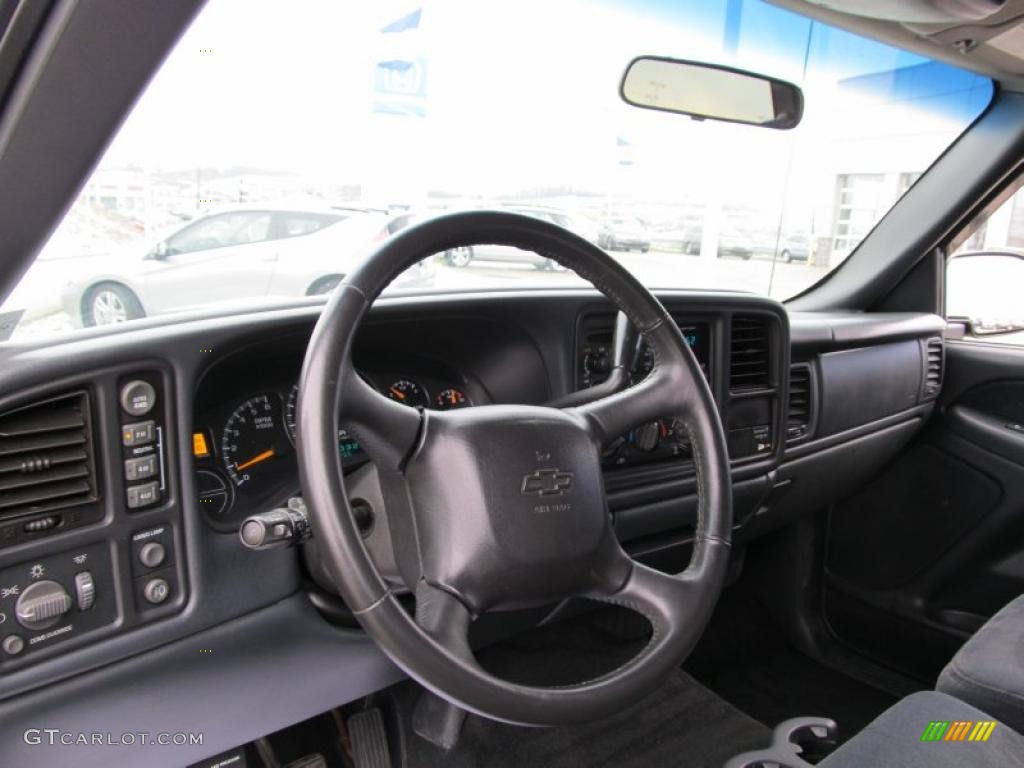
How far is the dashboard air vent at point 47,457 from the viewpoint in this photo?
117 cm

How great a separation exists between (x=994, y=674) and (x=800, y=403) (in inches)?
42.3

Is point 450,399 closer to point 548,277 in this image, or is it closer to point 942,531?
point 548,277

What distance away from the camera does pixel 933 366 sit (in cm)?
305

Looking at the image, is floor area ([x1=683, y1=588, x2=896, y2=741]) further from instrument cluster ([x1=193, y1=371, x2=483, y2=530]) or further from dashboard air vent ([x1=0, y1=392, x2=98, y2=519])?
dashboard air vent ([x1=0, y1=392, x2=98, y2=519])

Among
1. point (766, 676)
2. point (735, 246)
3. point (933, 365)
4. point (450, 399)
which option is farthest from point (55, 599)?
point (933, 365)

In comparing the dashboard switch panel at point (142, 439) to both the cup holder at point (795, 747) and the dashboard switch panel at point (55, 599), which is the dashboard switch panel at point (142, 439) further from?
the cup holder at point (795, 747)

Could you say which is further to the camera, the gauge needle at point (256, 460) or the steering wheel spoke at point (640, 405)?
the gauge needle at point (256, 460)

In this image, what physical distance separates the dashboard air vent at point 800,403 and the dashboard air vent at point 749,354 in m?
0.20

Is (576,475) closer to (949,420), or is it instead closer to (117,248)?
(117,248)

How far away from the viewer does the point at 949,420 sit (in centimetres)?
306

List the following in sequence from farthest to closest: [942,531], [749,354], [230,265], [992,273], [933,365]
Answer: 1. [992,273]
2. [933,365]
3. [942,531]
4. [749,354]
5. [230,265]

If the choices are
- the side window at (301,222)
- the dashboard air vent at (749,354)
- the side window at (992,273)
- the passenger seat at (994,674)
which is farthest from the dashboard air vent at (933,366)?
the side window at (301,222)

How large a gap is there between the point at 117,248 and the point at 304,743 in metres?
1.10

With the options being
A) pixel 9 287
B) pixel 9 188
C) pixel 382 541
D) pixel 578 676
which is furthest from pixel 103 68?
pixel 578 676
